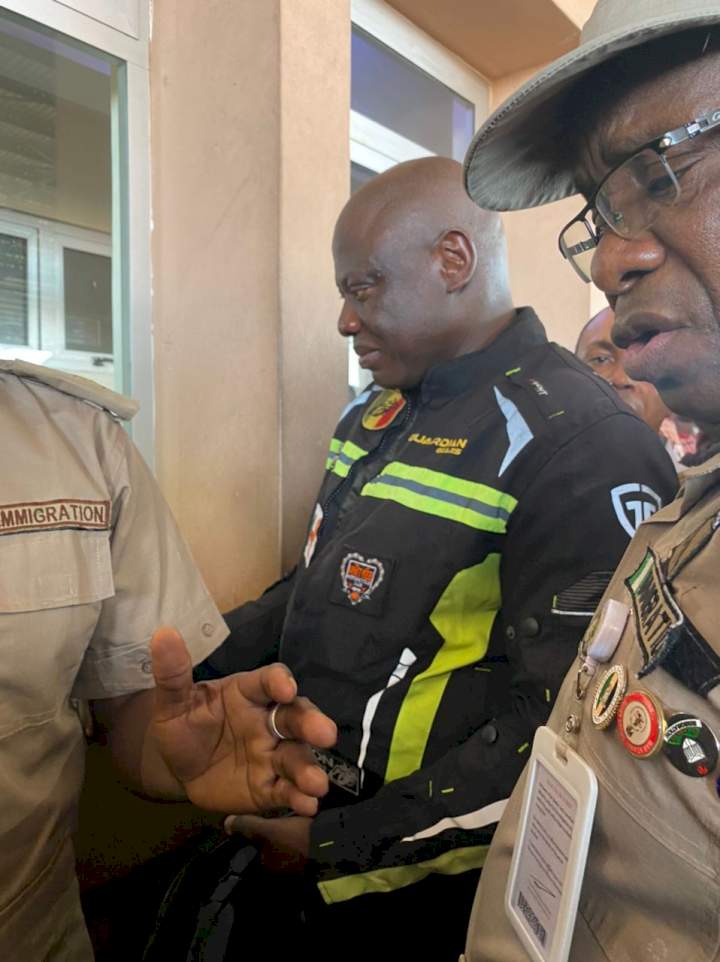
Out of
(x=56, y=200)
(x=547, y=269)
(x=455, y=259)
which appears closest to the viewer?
(x=455, y=259)

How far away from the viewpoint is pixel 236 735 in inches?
32.5

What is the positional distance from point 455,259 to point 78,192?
89 centimetres

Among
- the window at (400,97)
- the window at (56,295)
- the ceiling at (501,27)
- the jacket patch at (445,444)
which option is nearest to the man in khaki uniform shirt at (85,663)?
the jacket patch at (445,444)

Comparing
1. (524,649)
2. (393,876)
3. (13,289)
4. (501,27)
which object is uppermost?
(501,27)

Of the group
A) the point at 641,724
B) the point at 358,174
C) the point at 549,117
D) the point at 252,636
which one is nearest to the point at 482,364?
the point at 549,117

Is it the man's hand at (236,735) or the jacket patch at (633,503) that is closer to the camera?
the man's hand at (236,735)

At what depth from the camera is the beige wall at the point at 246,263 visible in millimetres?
1478

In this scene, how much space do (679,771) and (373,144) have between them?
6.80ft

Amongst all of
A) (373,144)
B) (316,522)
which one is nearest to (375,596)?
(316,522)

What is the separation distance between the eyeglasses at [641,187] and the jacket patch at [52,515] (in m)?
0.70

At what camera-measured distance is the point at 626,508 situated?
94 centimetres

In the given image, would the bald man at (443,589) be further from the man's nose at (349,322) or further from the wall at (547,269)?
the wall at (547,269)

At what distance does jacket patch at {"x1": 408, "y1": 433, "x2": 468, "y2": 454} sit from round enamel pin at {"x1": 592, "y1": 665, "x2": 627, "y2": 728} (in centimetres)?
58

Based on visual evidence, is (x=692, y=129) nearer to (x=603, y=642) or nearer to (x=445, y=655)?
(x=603, y=642)
